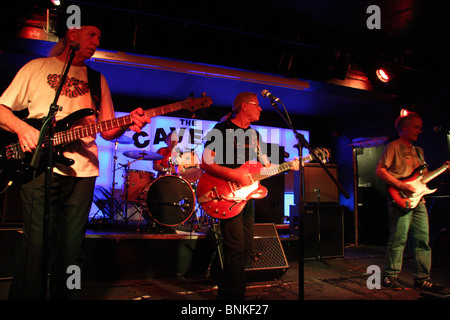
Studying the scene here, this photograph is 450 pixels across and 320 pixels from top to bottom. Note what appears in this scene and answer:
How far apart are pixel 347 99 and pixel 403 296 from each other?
19.6 ft

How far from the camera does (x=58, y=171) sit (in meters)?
2.27

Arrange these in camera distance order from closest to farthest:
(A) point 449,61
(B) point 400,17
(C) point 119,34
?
(C) point 119,34
(B) point 400,17
(A) point 449,61

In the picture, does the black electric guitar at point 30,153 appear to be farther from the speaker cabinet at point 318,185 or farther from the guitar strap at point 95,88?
the speaker cabinet at point 318,185

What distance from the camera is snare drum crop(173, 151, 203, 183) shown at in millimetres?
6105

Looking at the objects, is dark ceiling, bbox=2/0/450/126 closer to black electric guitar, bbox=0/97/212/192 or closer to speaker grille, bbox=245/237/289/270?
black electric guitar, bbox=0/97/212/192

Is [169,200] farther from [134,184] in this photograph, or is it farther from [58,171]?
[58,171]

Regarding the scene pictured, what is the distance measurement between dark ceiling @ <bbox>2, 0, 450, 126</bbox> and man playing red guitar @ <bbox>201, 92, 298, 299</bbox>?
1.81 meters

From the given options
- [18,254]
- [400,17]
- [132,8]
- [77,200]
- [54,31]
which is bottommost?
[18,254]

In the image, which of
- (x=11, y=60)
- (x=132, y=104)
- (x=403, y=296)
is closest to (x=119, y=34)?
(x=11, y=60)

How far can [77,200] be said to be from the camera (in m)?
2.35

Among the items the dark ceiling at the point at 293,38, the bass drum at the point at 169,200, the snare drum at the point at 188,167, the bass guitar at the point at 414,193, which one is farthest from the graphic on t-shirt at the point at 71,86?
the bass guitar at the point at 414,193

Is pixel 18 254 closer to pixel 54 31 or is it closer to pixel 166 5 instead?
pixel 54 31

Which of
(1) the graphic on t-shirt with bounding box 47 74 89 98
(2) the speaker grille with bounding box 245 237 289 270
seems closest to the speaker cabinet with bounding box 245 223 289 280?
(2) the speaker grille with bounding box 245 237 289 270

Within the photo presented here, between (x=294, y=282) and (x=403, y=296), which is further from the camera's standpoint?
(x=294, y=282)
